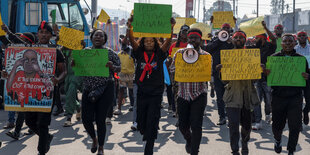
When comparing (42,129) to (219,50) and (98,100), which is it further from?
(219,50)

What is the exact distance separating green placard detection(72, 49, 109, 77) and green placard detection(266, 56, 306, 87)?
2379 millimetres

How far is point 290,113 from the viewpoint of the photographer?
5672 millimetres

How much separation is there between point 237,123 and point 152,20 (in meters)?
1.90

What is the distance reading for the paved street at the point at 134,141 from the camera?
6.36 meters

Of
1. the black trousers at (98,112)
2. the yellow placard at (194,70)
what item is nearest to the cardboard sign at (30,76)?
the black trousers at (98,112)

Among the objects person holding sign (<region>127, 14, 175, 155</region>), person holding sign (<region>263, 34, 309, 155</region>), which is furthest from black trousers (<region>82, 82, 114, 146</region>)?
person holding sign (<region>263, 34, 309, 155</region>)

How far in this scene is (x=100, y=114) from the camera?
232 inches

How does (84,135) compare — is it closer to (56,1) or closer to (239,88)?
(239,88)

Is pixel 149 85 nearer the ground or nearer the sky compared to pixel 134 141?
nearer the sky

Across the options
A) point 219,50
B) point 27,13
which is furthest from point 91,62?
point 27,13

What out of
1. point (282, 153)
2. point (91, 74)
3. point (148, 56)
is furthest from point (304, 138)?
point (91, 74)

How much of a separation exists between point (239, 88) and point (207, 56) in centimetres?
67

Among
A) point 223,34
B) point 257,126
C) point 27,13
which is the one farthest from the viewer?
point 27,13

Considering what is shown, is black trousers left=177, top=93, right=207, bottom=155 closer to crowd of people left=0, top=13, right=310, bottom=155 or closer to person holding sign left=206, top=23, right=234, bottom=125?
crowd of people left=0, top=13, right=310, bottom=155
